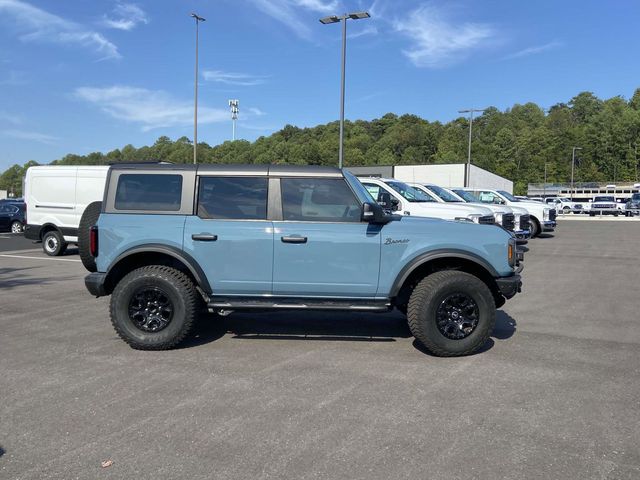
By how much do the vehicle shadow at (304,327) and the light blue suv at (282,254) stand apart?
726 mm

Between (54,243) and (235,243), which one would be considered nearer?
(235,243)

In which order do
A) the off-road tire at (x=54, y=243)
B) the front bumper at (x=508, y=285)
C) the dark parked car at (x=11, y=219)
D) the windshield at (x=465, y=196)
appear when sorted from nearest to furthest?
the front bumper at (x=508, y=285) → the off-road tire at (x=54, y=243) → the windshield at (x=465, y=196) → the dark parked car at (x=11, y=219)

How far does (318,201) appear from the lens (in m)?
5.43

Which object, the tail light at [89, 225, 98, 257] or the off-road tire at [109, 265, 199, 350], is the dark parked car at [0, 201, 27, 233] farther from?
the off-road tire at [109, 265, 199, 350]

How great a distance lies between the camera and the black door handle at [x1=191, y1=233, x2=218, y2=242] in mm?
5301

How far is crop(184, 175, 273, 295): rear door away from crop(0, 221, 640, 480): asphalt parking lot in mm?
750

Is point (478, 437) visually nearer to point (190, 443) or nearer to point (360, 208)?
point (190, 443)

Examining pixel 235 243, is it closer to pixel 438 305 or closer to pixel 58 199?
pixel 438 305

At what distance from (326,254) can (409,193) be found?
8886mm

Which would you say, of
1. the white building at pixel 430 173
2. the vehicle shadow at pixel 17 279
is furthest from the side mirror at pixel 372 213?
the white building at pixel 430 173

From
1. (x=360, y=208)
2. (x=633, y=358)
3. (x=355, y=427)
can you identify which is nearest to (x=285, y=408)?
(x=355, y=427)

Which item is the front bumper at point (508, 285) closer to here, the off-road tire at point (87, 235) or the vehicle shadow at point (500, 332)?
the vehicle shadow at point (500, 332)

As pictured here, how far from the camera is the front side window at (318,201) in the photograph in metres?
5.38

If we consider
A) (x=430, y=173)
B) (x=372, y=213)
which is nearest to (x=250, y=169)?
(x=372, y=213)
